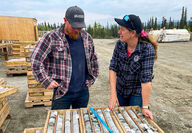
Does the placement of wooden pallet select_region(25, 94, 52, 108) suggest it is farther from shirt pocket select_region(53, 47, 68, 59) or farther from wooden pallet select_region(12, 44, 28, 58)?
wooden pallet select_region(12, 44, 28, 58)

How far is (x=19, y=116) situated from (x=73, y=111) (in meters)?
3.24

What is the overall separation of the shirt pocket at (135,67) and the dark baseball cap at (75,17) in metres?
0.98

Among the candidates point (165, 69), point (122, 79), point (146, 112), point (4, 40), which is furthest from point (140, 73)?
point (4, 40)

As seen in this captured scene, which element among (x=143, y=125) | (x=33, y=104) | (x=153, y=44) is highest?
(x=153, y=44)

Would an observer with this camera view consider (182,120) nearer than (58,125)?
No

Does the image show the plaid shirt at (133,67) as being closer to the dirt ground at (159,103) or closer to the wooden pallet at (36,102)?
the dirt ground at (159,103)

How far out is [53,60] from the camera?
250 centimetres

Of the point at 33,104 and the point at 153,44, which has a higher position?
the point at 153,44

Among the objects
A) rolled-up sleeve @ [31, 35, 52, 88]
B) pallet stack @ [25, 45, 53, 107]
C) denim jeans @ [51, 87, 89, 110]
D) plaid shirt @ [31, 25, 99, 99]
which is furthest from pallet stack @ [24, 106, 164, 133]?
pallet stack @ [25, 45, 53, 107]

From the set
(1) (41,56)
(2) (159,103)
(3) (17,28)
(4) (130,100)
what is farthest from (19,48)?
(4) (130,100)

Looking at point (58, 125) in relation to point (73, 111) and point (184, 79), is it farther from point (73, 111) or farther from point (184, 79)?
point (184, 79)

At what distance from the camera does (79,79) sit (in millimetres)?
2693

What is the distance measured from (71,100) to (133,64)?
1.24 metres

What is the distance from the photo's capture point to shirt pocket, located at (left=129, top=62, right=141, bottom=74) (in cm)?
244
